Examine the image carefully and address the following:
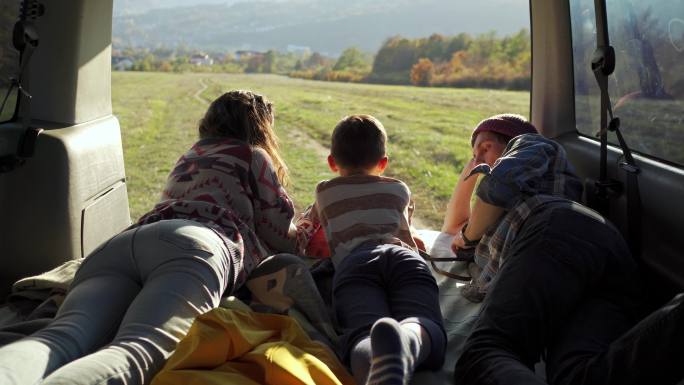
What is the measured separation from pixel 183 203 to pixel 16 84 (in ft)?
3.23

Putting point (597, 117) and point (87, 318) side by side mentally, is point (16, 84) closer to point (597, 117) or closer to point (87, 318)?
point (87, 318)

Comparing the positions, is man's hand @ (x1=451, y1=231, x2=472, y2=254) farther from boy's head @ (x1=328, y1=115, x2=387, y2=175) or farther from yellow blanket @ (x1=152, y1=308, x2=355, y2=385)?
yellow blanket @ (x1=152, y1=308, x2=355, y2=385)

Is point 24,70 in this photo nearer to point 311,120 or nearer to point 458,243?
point 458,243

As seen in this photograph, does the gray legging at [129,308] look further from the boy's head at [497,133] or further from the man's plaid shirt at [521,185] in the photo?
the boy's head at [497,133]

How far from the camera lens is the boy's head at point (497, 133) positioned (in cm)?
262

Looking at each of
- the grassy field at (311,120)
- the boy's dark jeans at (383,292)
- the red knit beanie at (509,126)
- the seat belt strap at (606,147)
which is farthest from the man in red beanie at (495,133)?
the grassy field at (311,120)

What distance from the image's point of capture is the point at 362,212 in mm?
2377

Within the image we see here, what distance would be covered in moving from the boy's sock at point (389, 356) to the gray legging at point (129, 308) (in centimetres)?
54

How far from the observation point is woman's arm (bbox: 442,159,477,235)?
300 cm

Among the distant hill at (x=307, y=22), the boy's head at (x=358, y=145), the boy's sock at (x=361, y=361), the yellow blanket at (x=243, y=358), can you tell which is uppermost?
the distant hill at (x=307, y=22)

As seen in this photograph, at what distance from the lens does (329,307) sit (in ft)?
7.56

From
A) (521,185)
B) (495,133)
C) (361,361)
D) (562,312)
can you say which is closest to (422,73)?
(495,133)

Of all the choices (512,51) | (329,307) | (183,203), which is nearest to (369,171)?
(329,307)

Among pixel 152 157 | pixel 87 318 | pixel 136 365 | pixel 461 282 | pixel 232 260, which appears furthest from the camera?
pixel 152 157
